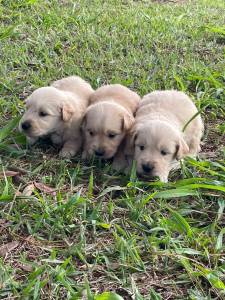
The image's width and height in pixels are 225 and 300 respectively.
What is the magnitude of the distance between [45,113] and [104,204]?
113cm

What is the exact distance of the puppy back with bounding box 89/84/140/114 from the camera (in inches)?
188

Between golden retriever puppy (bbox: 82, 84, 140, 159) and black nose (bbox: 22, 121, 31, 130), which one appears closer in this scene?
golden retriever puppy (bbox: 82, 84, 140, 159)

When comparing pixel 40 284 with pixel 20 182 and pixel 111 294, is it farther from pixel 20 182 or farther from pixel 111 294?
pixel 20 182

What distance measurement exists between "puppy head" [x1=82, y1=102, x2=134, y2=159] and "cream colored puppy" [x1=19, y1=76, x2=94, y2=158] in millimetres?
189

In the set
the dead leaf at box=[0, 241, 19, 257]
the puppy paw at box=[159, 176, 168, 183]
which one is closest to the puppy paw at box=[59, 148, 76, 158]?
the puppy paw at box=[159, 176, 168, 183]

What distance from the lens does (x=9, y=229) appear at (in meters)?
3.44

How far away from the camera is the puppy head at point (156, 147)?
159 inches

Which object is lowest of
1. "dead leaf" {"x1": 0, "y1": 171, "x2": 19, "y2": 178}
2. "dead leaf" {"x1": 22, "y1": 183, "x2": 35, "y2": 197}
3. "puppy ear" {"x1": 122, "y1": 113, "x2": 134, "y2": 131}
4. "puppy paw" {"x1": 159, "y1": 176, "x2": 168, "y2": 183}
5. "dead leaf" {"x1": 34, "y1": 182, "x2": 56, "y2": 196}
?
"dead leaf" {"x1": 34, "y1": 182, "x2": 56, "y2": 196}

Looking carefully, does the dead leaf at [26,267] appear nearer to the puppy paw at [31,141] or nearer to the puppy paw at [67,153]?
the puppy paw at [67,153]

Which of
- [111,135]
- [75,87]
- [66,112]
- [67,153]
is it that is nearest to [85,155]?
[67,153]

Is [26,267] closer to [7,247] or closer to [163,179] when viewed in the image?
[7,247]

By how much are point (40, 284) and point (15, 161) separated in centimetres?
154

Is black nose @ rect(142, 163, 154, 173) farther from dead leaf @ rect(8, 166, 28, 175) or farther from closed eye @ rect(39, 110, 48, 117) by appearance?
closed eye @ rect(39, 110, 48, 117)

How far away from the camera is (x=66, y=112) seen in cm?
453
